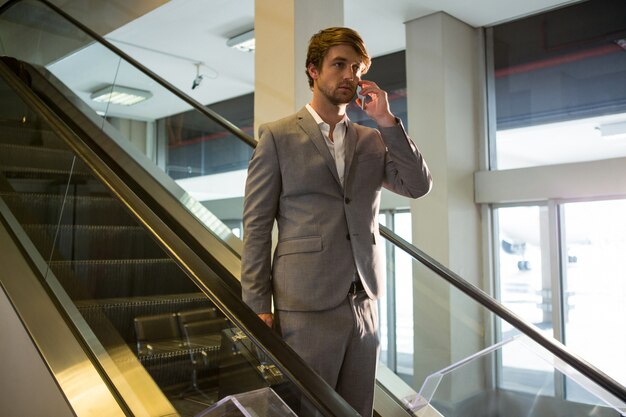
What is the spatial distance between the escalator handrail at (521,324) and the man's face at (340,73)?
1294 millimetres

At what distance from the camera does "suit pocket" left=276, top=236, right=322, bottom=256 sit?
188cm

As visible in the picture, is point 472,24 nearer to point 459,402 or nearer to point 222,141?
point 222,141

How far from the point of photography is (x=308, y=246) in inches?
74.0

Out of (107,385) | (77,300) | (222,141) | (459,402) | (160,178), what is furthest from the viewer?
(222,141)

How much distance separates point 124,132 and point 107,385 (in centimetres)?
348

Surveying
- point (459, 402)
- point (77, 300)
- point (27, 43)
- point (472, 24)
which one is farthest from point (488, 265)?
point (27, 43)

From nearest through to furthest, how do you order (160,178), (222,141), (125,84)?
(160,178)
(125,84)
(222,141)

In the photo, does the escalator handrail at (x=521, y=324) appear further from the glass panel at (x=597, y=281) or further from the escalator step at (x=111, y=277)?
the glass panel at (x=597, y=281)

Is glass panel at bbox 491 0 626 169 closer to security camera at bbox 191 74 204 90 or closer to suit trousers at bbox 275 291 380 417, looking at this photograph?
security camera at bbox 191 74 204 90

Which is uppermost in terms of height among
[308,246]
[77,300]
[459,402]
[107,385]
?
[308,246]

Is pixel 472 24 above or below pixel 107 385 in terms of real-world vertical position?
above

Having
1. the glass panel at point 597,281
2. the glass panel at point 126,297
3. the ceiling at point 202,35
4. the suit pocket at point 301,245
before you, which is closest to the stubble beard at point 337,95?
the suit pocket at point 301,245

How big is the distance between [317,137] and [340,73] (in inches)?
8.5

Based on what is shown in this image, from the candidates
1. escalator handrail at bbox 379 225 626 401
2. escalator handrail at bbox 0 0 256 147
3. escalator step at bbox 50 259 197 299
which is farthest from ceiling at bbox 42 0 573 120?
escalator handrail at bbox 379 225 626 401
